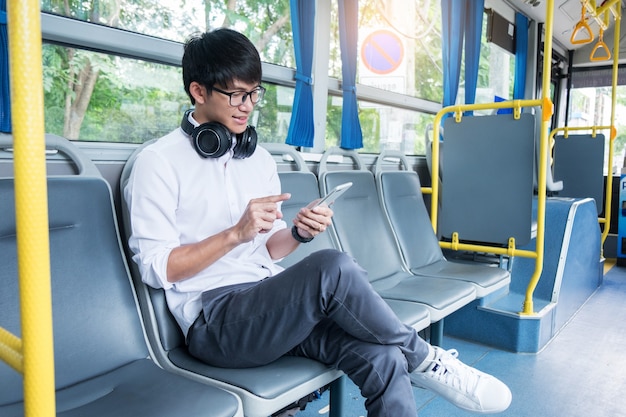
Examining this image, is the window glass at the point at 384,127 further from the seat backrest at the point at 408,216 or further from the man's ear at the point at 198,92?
the man's ear at the point at 198,92

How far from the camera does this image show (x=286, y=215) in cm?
214

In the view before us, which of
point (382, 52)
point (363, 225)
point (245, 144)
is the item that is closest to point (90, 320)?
point (245, 144)

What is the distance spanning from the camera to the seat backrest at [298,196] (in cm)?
214

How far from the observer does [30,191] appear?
0.54m

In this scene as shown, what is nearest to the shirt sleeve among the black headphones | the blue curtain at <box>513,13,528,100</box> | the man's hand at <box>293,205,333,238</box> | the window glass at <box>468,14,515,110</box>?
the black headphones

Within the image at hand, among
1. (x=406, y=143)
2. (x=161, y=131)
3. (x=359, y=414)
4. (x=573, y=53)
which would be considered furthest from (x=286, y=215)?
(x=573, y=53)

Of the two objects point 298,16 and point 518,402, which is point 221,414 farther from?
point 298,16

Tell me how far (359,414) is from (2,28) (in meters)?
1.81

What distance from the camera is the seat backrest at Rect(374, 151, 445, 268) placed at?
2.73 m

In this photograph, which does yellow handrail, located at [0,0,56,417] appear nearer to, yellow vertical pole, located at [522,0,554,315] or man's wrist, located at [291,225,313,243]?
man's wrist, located at [291,225,313,243]

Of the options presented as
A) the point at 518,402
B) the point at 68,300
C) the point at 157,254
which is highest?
the point at 157,254

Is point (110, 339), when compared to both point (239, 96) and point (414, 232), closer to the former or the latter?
point (239, 96)

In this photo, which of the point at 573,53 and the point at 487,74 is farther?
Answer: the point at 573,53

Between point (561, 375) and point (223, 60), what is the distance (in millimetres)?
2106
